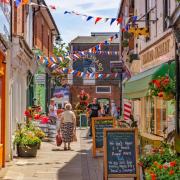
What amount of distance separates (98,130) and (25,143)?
2285mm

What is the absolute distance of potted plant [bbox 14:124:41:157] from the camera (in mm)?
15188

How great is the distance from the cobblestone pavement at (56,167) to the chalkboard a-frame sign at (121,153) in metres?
1.38

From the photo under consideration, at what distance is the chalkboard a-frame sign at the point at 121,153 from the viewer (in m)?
10.2

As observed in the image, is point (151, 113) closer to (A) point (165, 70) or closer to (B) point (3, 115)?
(B) point (3, 115)

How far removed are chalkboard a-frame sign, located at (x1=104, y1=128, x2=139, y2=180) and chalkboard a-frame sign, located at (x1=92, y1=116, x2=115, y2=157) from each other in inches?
214

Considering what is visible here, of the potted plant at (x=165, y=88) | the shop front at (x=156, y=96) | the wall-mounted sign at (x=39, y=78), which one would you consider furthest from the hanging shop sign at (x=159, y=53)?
the wall-mounted sign at (x=39, y=78)

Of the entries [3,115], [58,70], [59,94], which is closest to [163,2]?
[3,115]

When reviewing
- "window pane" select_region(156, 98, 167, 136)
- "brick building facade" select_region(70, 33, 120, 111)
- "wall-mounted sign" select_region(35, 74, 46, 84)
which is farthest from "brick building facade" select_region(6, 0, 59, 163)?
"brick building facade" select_region(70, 33, 120, 111)

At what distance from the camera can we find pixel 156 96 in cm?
979

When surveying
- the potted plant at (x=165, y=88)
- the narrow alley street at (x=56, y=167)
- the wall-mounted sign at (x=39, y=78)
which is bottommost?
the narrow alley street at (x=56, y=167)

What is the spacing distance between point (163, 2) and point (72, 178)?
19.0 feet

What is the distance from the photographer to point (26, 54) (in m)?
18.0

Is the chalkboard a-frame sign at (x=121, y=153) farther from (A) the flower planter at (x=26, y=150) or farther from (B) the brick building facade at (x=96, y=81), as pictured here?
(B) the brick building facade at (x=96, y=81)

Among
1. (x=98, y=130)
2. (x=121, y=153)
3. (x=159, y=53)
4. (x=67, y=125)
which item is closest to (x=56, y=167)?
(x=98, y=130)
